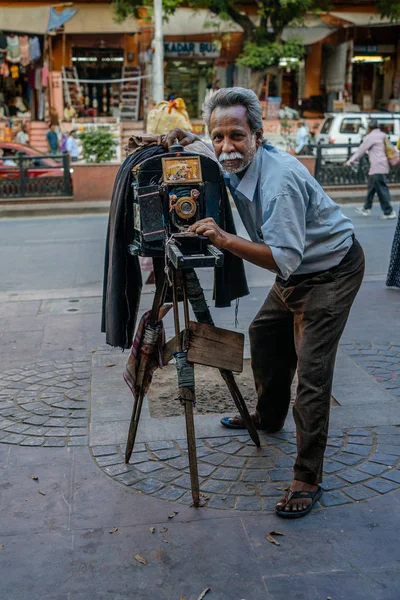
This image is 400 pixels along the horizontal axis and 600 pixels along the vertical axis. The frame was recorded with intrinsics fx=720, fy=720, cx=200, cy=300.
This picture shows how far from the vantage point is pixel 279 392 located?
3.91 meters

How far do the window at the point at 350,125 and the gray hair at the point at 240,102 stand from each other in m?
19.1

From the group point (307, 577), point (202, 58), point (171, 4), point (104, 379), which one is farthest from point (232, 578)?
point (202, 58)

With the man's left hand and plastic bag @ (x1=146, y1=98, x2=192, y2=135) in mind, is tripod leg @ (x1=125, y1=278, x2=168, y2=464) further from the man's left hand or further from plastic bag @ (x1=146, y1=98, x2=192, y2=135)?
plastic bag @ (x1=146, y1=98, x2=192, y2=135)

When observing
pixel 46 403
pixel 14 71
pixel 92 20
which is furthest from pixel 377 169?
pixel 14 71

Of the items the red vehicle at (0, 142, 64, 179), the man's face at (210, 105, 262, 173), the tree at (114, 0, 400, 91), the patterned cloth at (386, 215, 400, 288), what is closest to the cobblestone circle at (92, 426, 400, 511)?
the man's face at (210, 105, 262, 173)

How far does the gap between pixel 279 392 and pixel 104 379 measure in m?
1.48

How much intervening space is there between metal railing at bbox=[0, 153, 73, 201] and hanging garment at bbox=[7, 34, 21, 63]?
9325 mm

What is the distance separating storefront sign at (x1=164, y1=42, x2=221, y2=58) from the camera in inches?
1003

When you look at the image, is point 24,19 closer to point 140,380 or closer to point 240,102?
Answer: point 140,380

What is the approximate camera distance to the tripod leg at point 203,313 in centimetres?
338

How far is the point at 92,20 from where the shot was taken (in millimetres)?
24359

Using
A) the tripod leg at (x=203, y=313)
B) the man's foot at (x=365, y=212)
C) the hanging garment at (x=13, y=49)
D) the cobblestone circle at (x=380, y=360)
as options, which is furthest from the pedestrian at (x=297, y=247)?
the hanging garment at (x=13, y=49)

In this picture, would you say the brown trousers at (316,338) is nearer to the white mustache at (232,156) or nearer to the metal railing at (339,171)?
the white mustache at (232,156)

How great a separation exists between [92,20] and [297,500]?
78.4ft
